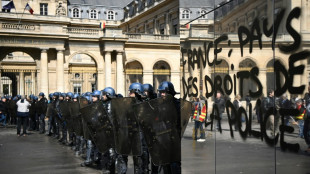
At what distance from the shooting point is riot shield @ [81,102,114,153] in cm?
759

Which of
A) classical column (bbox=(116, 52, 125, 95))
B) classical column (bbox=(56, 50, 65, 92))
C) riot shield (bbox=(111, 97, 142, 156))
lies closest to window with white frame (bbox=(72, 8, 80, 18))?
classical column (bbox=(116, 52, 125, 95))

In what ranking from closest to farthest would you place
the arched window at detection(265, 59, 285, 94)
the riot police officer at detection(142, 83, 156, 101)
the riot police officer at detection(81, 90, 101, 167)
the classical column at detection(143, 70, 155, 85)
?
the arched window at detection(265, 59, 285, 94) → the riot police officer at detection(142, 83, 156, 101) → the riot police officer at detection(81, 90, 101, 167) → the classical column at detection(143, 70, 155, 85)

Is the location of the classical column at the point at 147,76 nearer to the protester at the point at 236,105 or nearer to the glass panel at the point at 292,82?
the protester at the point at 236,105

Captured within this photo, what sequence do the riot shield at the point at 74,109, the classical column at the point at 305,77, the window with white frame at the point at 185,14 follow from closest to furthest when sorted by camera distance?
the classical column at the point at 305,77 < the window with white frame at the point at 185,14 < the riot shield at the point at 74,109

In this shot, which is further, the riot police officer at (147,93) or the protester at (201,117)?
the riot police officer at (147,93)

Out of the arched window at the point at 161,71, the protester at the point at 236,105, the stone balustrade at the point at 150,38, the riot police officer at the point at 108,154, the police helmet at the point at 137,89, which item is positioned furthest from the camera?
the stone balustrade at the point at 150,38

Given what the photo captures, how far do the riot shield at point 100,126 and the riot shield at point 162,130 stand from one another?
2744mm

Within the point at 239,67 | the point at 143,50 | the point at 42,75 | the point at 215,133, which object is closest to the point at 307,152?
the point at 239,67

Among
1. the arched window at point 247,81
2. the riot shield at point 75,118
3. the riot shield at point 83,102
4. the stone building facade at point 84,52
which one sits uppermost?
the stone building facade at point 84,52

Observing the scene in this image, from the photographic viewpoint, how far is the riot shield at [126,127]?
6.21 m

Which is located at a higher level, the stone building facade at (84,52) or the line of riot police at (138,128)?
the stone building facade at (84,52)

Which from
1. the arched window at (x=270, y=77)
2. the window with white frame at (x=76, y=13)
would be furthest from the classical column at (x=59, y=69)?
the window with white frame at (x=76, y=13)

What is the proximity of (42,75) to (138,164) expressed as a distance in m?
25.9

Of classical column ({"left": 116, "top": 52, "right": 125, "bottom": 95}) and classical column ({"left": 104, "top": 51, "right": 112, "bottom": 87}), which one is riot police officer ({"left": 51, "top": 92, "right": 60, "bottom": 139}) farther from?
classical column ({"left": 116, "top": 52, "right": 125, "bottom": 95})
